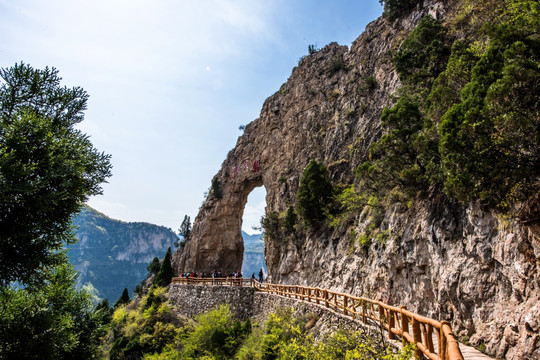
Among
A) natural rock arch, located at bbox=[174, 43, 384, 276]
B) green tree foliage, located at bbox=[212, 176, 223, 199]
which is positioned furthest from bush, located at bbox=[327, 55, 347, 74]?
green tree foliage, located at bbox=[212, 176, 223, 199]

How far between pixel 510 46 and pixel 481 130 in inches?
105

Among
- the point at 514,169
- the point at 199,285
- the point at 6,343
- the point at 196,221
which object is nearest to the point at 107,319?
the point at 196,221

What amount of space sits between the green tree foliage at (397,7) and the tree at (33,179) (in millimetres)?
27814

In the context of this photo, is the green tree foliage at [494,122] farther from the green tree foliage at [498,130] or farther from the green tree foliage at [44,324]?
the green tree foliage at [44,324]

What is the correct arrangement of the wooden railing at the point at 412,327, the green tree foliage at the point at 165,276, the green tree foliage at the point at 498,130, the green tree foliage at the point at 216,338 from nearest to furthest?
the wooden railing at the point at 412,327
the green tree foliage at the point at 498,130
the green tree foliage at the point at 216,338
the green tree foliage at the point at 165,276

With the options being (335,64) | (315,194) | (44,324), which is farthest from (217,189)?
(44,324)

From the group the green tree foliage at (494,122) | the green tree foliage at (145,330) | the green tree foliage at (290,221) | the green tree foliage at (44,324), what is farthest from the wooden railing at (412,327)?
the green tree foliage at (145,330)

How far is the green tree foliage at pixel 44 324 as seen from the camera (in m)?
10.2

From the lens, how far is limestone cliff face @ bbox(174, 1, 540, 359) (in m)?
7.97

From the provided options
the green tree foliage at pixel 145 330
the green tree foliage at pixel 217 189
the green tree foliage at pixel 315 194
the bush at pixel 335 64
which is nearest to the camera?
the green tree foliage at pixel 145 330

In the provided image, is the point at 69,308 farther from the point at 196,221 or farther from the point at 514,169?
the point at 196,221

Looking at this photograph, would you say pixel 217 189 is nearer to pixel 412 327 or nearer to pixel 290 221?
pixel 290 221

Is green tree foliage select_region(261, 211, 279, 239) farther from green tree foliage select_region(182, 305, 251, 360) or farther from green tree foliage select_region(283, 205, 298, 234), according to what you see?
green tree foliage select_region(182, 305, 251, 360)

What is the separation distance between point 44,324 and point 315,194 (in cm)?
1738
